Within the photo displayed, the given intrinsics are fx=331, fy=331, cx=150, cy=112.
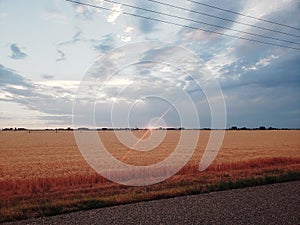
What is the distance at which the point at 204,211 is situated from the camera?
8.53 metres

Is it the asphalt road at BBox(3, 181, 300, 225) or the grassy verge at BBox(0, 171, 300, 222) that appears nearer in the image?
Result: the asphalt road at BBox(3, 181, 300, 225)

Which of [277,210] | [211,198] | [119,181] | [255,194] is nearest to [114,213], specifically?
[211,198]

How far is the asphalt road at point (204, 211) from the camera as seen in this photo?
25.2ft

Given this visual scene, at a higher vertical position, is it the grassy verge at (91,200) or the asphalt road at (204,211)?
the grassy verge at (91,200)

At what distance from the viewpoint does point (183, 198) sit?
407 inches

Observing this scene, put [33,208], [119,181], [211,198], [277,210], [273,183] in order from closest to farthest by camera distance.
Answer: [277,210]
[33,208]
[211,198]
[273,183]
[119,181]

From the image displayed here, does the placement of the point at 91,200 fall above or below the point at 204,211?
above

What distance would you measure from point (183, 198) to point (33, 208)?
444cm

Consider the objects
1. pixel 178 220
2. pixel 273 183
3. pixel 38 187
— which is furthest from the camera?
pixel 38 187

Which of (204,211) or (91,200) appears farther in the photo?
(91,200)

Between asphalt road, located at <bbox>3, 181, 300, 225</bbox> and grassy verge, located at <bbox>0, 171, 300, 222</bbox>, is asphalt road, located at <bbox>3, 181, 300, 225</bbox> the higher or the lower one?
the lower one

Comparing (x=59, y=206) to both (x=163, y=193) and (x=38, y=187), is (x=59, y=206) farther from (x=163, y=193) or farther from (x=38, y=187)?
(x=38, y=187)

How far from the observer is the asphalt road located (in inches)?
303

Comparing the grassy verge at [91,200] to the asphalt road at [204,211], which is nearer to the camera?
the asphalt road at [204,211]
